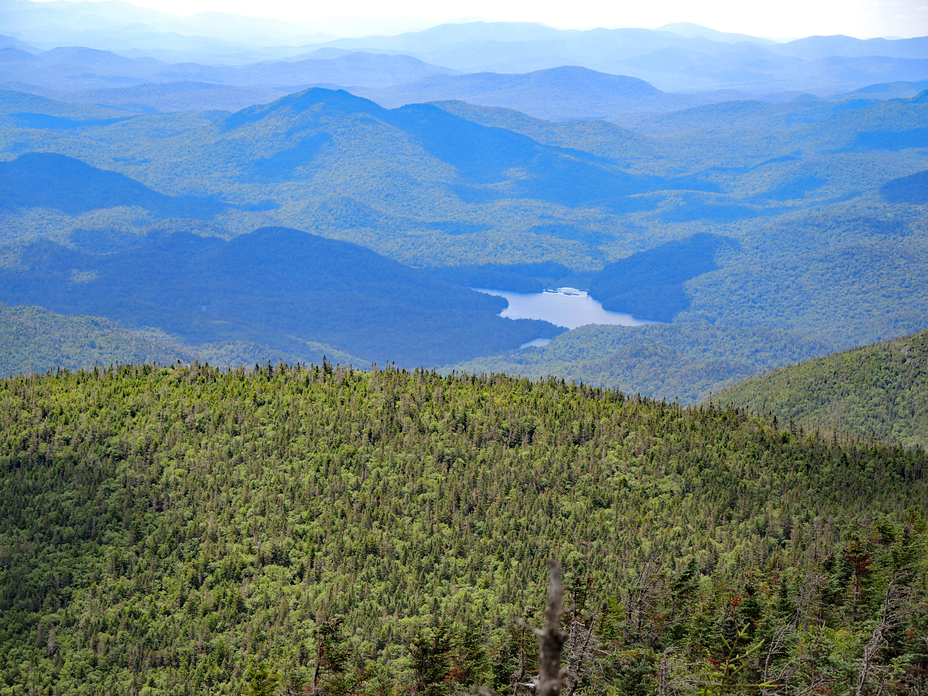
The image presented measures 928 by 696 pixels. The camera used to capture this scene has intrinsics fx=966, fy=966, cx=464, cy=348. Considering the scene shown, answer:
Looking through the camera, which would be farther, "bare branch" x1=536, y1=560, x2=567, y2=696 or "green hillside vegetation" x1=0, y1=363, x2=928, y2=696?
"green hillside vegetation" x1=0, y1=363, x2=928, y2=696

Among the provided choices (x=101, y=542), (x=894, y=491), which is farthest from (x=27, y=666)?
(x=894, y=491)

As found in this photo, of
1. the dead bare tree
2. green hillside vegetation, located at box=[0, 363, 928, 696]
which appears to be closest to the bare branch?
the dead bare tree

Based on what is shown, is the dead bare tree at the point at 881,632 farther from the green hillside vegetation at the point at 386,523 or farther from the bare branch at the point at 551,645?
Result: the bare branch at the point at 551,645

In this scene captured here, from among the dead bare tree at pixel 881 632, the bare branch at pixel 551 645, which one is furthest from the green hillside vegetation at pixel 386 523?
the bare branch at pixel 551 645

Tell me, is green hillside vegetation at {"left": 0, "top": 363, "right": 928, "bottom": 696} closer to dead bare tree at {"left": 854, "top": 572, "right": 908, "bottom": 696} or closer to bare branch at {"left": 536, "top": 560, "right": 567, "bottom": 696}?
dead bare tree at {"left": 854, "top": 572, "right": 908, "bottom": 696}

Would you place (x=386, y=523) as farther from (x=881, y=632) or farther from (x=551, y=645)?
(x=551, y=645)

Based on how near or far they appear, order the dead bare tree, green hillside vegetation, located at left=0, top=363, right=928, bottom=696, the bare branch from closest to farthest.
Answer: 1. the bare branch
2. the dead bare tree
3. green hillside vegetation, located at left=0, top=363, right=928, bottom=696

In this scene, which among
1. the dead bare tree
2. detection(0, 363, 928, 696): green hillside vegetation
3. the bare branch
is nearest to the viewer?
the bare branch

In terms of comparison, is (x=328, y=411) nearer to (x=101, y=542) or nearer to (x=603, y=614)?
(x=101, y=542)
